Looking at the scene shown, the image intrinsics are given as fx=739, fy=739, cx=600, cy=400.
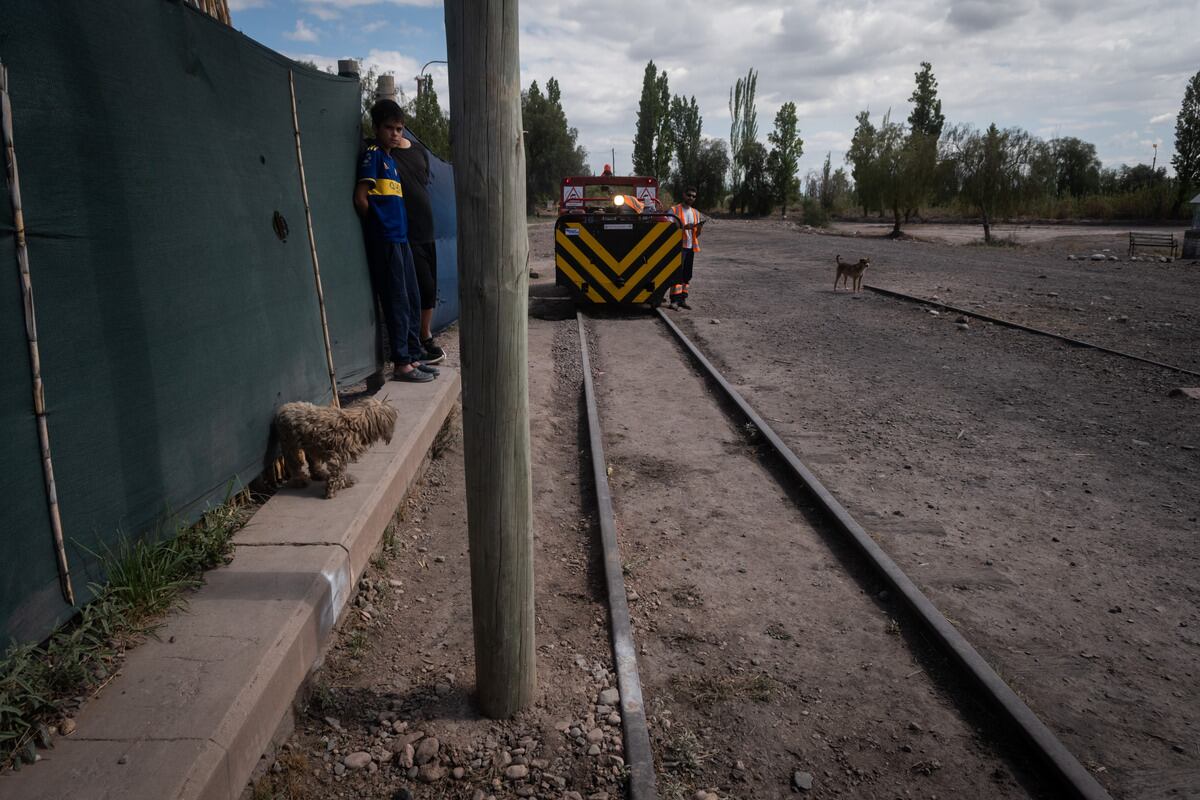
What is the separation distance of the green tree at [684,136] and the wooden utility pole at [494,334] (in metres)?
68.7

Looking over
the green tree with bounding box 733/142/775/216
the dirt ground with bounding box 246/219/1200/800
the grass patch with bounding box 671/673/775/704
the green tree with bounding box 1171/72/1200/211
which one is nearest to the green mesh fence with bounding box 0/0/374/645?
the dirt ground with bounding box 246/219/1200/800

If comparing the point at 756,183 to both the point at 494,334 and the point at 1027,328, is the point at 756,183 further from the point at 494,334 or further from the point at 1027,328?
the point at 494,334

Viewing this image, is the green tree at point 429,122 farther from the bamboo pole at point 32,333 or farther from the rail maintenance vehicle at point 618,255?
the bamboo pole at point 32,333

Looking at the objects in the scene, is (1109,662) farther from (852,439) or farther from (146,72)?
(146,72)

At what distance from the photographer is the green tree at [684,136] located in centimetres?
6856

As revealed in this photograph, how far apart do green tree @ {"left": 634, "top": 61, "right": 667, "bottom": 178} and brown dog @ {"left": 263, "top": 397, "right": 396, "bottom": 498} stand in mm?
66341

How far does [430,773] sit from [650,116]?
230 feet

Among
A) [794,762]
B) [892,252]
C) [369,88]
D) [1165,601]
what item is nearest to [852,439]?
[1165,601]

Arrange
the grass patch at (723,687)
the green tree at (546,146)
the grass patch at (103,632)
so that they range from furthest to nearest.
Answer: the green tree at (546,146) → the grass patch at (723,687) → the grass patch at (103,632)

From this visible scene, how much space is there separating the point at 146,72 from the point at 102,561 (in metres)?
1.80

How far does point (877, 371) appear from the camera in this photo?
818cm

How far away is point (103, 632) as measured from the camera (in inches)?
93.4

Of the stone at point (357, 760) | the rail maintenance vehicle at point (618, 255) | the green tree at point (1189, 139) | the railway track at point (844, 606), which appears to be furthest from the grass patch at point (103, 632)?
the green tree at point (1189, 139)

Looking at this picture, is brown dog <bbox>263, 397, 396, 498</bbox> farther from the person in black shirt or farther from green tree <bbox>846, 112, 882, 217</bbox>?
green tree <bbox>846, 112, 882, 217</bbox>
